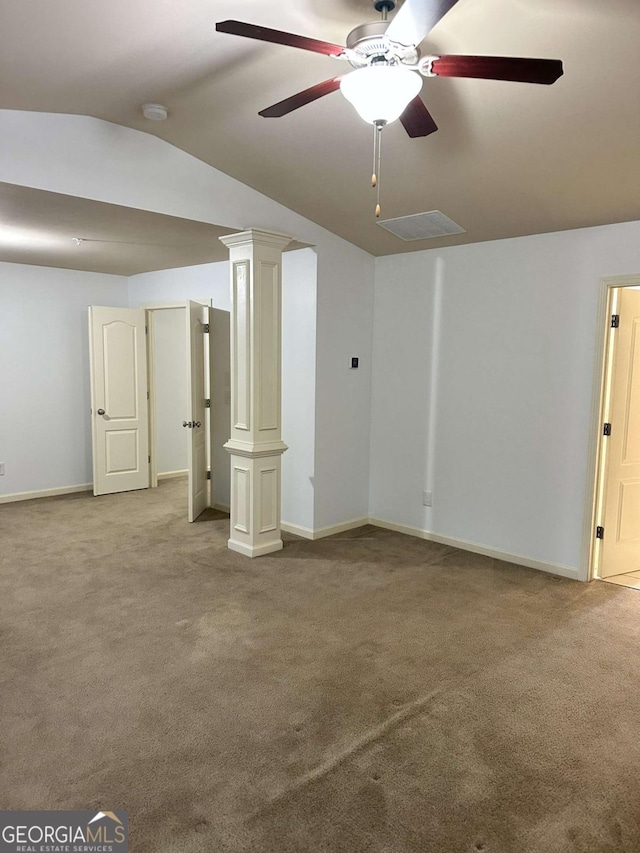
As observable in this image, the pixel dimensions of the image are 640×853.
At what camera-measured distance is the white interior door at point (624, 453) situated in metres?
4.00

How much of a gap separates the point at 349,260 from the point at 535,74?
130 inches

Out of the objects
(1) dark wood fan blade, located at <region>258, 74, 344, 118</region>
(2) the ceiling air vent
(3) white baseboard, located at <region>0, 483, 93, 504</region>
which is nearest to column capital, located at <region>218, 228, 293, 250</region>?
(2) the ceiling air vent

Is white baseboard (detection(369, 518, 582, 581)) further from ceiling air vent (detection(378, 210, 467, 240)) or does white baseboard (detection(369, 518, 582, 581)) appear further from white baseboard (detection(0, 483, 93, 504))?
white baseboard (detection(0, 483, 93, 504))

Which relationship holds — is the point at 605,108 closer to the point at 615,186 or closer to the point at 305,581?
the point at 615,186

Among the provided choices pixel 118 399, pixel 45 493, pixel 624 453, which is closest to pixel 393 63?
pixel 624 453

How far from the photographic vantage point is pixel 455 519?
486cm

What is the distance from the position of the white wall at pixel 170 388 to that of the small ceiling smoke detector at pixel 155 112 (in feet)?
12.8

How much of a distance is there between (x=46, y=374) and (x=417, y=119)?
528 cm

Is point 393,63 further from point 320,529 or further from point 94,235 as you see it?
point 320,529

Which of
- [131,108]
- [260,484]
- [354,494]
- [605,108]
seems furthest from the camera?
[354,494]

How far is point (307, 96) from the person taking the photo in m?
2.09

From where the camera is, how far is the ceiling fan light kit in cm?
173

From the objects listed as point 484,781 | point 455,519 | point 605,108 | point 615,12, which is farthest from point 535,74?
point 455,519

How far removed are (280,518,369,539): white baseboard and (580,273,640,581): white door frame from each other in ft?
6.44
